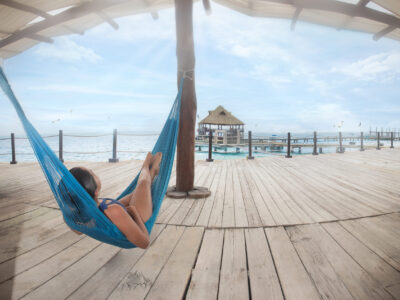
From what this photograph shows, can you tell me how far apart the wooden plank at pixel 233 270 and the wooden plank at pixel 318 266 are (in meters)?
0.33

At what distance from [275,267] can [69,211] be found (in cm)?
111

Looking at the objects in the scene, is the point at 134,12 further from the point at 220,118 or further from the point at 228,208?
the point at 220,118

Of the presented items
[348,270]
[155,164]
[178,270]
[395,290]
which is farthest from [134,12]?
[395,290]

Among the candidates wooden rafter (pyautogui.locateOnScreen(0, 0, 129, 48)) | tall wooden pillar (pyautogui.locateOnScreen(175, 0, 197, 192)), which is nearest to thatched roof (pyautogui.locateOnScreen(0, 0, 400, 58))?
wooden rafter (pyautogui.locateOnScreen(0, 0, 129, 48))

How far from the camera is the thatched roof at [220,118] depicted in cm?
2091

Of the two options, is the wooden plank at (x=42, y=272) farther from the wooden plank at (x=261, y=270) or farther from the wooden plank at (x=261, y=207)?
the wooden plank at (x=261, y=207)

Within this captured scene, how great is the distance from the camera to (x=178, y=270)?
112 centimetres

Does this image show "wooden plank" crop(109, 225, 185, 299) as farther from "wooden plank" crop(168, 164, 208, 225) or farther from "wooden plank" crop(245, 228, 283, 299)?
"wooden plank" crop(245, 228, 283, 299)

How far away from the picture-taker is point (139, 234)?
108 centimetres

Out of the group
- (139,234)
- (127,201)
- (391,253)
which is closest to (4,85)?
(127,201)

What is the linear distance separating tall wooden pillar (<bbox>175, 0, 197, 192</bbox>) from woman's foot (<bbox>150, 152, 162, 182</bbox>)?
0.84 m

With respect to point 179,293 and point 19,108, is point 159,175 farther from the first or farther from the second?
point 19,108

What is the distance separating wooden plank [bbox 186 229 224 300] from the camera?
963 millimetres

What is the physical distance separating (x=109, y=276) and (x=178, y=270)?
35cm
